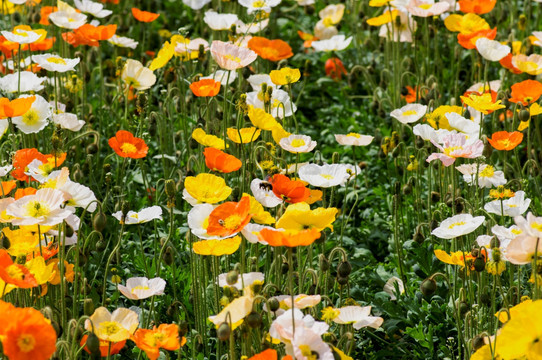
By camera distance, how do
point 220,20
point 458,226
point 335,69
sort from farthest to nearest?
point 335,69 → point 220,20 → point 458,226

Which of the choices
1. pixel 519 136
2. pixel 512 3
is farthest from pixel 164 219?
pixel 512 3

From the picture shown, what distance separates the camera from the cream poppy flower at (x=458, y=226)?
2.52 m

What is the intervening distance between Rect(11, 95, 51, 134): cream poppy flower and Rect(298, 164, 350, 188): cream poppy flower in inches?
39.5

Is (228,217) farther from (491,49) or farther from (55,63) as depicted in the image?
(491,49)

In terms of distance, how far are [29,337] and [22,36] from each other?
1.91m

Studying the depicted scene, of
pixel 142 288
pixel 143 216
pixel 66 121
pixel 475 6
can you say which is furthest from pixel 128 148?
pixel 475 6

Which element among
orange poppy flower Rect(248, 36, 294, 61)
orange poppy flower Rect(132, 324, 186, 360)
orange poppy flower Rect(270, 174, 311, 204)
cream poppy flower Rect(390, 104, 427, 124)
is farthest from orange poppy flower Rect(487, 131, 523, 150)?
orange poppy flower Rect(132, 324, 186, 360)

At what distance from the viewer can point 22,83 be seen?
3.44 m

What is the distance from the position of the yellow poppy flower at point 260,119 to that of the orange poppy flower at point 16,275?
1013mm

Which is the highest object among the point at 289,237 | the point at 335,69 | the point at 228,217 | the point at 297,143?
the point at 289,237

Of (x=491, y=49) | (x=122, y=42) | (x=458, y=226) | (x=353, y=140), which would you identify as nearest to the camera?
(x=458, y=226)

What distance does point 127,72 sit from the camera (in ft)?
12.0

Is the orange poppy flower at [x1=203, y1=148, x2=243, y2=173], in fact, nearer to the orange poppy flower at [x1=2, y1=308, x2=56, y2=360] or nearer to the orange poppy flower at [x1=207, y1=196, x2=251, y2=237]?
the orange poppy flower at [x1=207, y1=196, x2=251, y2=237]

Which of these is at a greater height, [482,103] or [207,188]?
[482,103]
